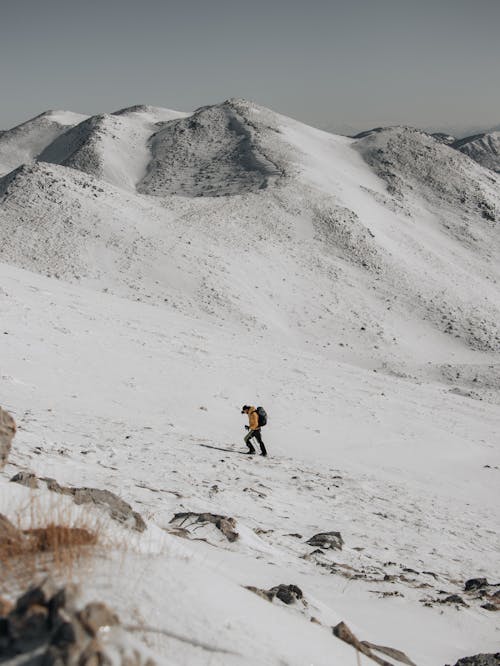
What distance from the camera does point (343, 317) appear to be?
42.8m

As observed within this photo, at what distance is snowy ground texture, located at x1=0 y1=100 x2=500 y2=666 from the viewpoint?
5918 mm

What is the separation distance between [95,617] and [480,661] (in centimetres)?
444

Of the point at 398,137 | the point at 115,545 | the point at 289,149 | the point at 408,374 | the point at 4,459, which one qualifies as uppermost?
the point at 398,137

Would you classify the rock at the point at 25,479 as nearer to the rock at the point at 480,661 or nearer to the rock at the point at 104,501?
the rock at the point at 104,501

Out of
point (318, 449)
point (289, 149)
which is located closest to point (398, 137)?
point (289, 149)

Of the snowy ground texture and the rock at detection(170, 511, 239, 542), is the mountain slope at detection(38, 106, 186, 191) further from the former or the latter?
the rock at detection(170, 511, 239, 542)

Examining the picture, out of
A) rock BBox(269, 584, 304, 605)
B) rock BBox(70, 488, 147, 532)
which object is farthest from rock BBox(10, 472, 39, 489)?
rock BBox(269, 584, 304, 605)

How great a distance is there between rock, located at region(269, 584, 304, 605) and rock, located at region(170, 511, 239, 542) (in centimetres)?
250

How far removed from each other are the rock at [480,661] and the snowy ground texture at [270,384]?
33 centimetres

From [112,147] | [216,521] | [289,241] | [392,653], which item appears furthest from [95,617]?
[112,147]

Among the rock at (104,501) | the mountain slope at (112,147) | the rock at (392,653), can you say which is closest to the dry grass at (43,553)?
the rock at (104,501)

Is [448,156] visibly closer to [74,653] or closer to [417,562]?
[417,562]

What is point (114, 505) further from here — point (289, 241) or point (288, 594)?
point (289, 241)

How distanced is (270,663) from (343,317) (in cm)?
4041
